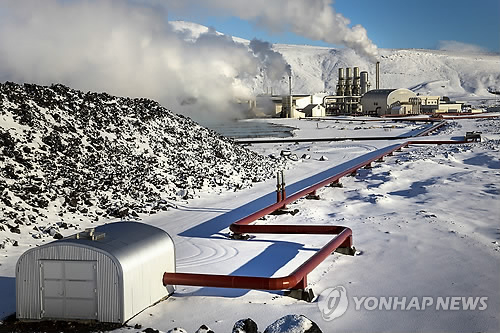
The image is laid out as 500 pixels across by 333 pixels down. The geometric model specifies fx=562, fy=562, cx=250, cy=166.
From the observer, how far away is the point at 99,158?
73.5 ft

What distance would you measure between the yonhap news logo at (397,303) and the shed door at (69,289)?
11.9 feet

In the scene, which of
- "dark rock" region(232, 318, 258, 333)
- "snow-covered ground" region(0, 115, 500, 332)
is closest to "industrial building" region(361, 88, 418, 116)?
"snow-covered ground" region(0, 115, 500, 332)

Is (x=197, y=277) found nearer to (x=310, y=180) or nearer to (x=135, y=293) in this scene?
(x=135, y=293)

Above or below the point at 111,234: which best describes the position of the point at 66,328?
below

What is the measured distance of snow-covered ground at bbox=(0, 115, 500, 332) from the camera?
28.8 feet

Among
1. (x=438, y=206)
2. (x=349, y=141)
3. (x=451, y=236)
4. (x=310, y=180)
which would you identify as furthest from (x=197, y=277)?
(x=349, y=141)

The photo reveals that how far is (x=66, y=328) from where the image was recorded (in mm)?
8523

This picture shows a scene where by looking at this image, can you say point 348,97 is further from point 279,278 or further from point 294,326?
point 294,326

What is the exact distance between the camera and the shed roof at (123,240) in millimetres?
8641

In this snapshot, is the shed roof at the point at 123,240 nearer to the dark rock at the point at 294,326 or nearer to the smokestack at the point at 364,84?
the dark rock at the point at 294,326

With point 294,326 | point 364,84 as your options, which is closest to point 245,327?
point 294,326

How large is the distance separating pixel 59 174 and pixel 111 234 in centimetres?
1107

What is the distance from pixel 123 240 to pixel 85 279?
87cm

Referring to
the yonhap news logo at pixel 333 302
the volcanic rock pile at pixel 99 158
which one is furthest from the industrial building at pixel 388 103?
the yonhap news logo at pixel 333 302
